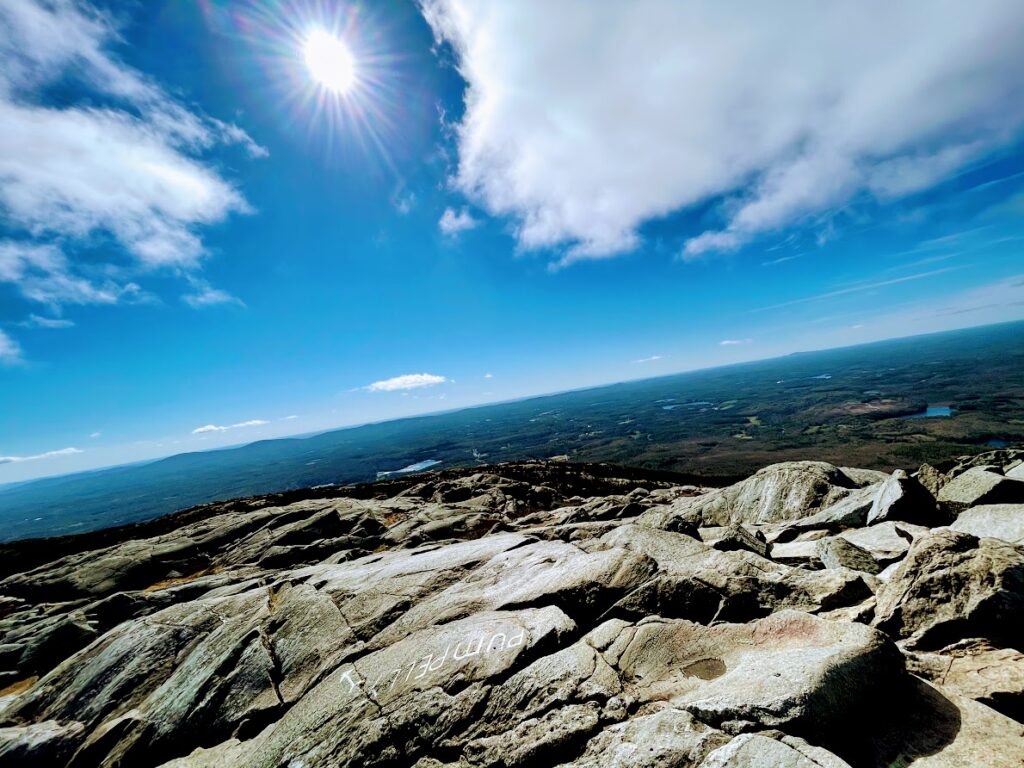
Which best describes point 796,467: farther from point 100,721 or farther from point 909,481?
point 100,721

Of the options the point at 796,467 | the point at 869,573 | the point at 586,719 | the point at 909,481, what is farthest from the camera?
the point at 796,467

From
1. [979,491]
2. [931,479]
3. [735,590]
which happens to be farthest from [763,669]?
[931,479]

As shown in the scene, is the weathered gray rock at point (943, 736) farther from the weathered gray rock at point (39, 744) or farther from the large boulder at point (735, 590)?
the weathered gray rock at point (39, 744)

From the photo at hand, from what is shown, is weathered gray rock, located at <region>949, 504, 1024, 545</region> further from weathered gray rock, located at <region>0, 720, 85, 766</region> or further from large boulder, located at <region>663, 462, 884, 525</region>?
weathered gray rock, located at <region>0, 720, 85, 766</region>

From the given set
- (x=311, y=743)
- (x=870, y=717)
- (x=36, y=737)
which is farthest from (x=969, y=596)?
(x=36, y=737)

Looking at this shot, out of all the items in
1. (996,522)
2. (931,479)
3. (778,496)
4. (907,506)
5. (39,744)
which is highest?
(996,522)

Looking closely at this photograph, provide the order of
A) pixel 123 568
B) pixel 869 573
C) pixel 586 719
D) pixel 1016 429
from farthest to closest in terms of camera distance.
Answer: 1. pixel 1016 429
2. pixel 123 568
3. pixel 869 573
4. pixel 586 719

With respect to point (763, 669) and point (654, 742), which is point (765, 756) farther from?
point (763, 669)
